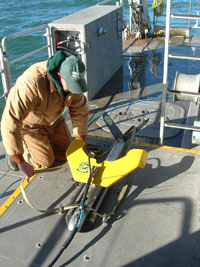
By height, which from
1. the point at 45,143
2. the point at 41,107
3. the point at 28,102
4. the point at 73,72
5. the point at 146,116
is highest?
the point at 73,72

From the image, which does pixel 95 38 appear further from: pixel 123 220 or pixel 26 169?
pixel 123 220

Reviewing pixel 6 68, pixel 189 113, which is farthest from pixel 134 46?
pixel 6 68

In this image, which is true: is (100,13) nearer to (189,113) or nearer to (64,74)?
(189,113)

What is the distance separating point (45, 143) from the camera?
A: 330 cm

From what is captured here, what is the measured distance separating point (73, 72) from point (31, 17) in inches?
779

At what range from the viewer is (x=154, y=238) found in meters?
2.36

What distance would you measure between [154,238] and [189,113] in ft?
9.19

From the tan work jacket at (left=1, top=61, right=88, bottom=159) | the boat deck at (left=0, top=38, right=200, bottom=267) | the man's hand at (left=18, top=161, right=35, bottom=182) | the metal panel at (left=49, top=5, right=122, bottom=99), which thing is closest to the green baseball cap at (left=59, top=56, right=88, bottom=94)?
the tan work jacket at (left=1, top=61, right=88, bottom=159)

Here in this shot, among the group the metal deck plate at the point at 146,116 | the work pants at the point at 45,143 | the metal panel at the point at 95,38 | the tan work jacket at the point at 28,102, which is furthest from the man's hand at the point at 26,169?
the metal panel at the point at 95,38

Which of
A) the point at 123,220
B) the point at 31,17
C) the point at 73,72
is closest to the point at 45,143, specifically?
the point at 73,72

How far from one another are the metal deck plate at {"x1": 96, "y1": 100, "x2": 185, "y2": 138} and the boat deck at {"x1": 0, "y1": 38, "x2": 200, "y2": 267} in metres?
0.62

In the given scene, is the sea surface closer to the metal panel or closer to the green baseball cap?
the metal panel

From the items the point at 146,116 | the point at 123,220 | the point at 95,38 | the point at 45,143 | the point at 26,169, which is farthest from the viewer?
the point at 95,38

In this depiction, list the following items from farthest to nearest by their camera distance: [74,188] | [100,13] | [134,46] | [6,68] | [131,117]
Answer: [134,46], [100,13], [131,117], [6,68], [74,188]
